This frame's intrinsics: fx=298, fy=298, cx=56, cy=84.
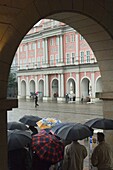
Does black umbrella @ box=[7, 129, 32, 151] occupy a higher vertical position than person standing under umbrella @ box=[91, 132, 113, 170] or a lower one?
higher

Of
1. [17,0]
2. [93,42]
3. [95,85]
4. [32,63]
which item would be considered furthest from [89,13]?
[32,63]

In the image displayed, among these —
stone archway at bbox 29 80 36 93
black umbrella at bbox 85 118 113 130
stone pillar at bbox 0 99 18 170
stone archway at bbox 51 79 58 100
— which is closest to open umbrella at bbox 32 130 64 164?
stone pillar at bbox 0 99 18 170

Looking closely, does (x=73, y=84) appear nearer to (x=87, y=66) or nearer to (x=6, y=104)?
(x=87, y=66)

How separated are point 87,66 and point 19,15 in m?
35.9

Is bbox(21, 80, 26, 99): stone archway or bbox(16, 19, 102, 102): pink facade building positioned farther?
bbox(21, 80, 26, 99): stone archway

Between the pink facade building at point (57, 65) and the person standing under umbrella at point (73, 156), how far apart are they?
3271 centimetres

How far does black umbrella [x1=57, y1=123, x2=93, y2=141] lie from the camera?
5437 millimetres

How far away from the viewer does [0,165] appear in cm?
464

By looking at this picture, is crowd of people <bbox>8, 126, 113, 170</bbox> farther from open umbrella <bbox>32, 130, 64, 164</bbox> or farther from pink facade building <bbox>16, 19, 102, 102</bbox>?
pink facade building <bbox>16, 19, 102, 102</bbox>

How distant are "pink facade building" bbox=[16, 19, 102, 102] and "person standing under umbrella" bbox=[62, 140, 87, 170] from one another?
107 ft

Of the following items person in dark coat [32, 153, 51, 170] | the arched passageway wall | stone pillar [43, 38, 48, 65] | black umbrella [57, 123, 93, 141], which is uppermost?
stone pillar [43, 38, 48, 65]

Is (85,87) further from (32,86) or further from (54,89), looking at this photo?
(32,86)

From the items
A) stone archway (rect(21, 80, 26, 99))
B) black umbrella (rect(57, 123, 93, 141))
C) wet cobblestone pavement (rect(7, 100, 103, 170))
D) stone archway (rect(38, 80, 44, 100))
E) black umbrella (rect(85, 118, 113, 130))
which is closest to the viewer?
black umbrella (rect(57, 123, 93, 141))

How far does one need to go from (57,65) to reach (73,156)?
39637 mm
